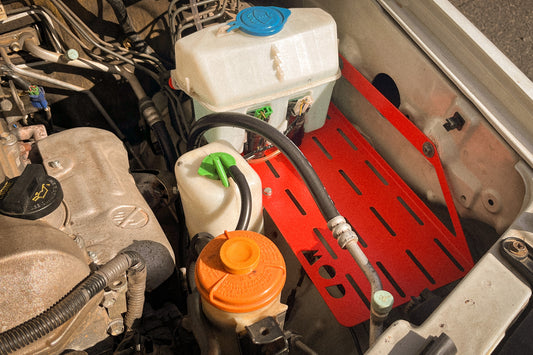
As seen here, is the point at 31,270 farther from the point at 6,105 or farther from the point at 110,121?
the point at 110,121

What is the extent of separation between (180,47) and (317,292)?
745 millimetres

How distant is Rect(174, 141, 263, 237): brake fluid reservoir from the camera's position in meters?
1.06

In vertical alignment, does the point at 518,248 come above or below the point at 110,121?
above

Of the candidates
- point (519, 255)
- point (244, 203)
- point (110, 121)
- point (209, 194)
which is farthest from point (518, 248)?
point (110, 121)

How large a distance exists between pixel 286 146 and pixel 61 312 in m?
0.55

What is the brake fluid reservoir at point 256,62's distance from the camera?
113 cm

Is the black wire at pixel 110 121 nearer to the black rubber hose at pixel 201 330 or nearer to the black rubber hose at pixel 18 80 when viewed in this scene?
the black rubber hose at pixel 18 80

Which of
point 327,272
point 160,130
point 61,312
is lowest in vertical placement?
point 327,272

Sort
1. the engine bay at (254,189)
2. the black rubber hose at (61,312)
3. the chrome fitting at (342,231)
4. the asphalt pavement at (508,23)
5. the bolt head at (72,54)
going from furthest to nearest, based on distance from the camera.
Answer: the asphalt pavement at (508,23) → the bolt head at (72,54) → the chrome fitting at (342,231) → the engine bay at (254,189) → the black rubber hose at (61,312)

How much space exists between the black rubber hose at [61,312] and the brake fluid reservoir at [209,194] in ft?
1.04

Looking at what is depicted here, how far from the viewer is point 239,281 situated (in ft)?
2.58

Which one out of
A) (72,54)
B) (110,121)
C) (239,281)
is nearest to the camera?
(239,281)

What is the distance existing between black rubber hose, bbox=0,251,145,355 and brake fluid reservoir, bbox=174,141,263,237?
32 cm

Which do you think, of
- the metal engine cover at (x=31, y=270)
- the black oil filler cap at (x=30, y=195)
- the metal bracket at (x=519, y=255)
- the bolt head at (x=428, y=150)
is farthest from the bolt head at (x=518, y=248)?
the black oil filler cap at (x=30, y=195)
